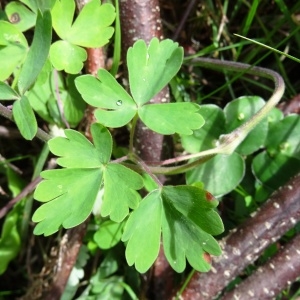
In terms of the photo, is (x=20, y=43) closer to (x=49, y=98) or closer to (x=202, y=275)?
(x=49, y=98)

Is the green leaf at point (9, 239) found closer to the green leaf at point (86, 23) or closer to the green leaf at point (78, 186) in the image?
the green leaf at point (78, 186)

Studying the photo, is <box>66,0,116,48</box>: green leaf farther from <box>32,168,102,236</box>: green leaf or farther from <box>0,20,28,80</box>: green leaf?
<box>32,168,102,236</box>: green leaf

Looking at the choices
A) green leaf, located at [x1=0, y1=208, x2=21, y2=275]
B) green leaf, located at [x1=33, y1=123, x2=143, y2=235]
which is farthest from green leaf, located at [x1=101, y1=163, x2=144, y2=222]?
green leaf, located at [x1=0, y1=208, x2=21, y2=275]

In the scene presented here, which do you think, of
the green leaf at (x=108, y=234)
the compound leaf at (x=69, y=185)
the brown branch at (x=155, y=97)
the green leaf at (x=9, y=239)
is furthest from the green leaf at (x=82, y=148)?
the green leaf at (x=9, y=239)

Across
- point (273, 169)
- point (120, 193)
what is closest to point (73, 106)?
point (120, 193)

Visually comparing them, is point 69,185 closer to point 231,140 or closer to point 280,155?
point 231,140

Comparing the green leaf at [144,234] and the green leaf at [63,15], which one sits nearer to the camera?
the green leaf at [144,234]
